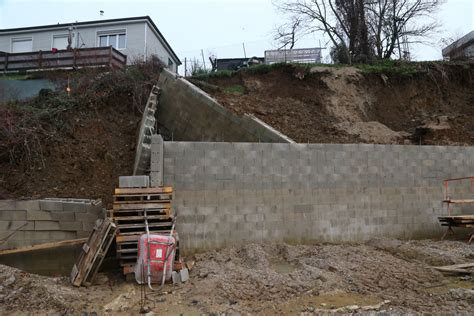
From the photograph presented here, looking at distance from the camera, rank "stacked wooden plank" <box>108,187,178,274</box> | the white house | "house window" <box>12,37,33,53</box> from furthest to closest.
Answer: "house window" <box>12,37,33,53</box>, the white house, "stacked wooden plank" <box>108,187,178,274</box>

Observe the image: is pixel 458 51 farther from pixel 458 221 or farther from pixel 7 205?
pixel 7 205

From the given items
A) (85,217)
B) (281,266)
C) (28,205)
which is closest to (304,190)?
(281,266)

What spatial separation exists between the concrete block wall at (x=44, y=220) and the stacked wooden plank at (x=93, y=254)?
997mm

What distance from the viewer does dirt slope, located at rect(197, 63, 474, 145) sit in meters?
11.2

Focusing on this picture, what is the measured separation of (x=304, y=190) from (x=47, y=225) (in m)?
4.94

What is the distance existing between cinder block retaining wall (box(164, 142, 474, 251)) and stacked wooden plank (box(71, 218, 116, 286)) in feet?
4.66

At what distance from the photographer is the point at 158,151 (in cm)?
655

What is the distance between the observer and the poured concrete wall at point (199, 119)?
8688 mm

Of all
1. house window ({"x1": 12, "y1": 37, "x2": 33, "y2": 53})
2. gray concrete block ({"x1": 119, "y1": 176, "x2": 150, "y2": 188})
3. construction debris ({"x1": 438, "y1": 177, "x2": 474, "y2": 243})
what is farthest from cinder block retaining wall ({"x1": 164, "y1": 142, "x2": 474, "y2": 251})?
house window ({"x1": 12, "y1": 37, "x2": 33, "y2": 53})

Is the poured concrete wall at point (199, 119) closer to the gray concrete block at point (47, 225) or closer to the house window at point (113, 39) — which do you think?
the gray concrete block at point (47, 225)

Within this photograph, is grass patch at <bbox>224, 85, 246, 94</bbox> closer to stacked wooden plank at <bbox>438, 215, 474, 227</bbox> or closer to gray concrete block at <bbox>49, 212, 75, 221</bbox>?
gray concrete block at <bbox>49, 212, 75, 221</bbox>

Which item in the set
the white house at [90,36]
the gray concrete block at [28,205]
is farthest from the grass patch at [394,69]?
the gray concrete block at [28,205]

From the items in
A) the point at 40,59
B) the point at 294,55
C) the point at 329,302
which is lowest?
the point at 329,302

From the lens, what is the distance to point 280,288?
16.1 feet
